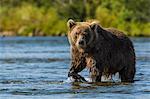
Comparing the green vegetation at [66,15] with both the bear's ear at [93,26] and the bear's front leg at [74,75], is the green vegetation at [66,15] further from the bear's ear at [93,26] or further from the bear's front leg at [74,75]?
the bear's ear at [93,26]

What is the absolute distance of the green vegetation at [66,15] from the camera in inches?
3428

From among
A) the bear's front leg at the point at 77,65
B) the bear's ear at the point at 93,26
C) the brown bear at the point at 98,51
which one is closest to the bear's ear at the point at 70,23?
the brown bear at the point at 98,51

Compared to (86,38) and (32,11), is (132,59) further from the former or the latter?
(32,11)

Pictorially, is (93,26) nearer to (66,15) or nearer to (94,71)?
(94,71)

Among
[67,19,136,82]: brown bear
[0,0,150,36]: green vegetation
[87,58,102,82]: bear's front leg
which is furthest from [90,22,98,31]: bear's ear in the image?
[0,0,150,36]: green vegetation

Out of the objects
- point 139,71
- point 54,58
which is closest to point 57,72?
point 139,71

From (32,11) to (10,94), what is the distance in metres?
81.9

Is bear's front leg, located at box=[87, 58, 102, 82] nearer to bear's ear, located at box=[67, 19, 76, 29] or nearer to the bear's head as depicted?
the bear's head

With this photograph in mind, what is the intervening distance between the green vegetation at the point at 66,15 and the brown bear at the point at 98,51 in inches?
2435

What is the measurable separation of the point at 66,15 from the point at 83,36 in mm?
75637

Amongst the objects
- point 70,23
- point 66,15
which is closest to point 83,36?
point 70,23

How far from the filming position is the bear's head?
1847 centimetres

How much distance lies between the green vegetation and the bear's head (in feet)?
207

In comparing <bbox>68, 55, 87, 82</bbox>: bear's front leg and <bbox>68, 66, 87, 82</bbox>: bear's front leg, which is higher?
<bbox>68, 55, 87, 82</bbox>: bear's front leg
